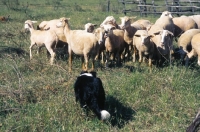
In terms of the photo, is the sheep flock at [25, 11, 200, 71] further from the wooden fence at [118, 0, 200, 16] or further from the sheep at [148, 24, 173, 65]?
the wooden fence at [118, 0, 200, 16]

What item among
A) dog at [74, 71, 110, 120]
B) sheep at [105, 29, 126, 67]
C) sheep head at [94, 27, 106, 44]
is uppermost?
sheep head at [94, 27, 106, 44]

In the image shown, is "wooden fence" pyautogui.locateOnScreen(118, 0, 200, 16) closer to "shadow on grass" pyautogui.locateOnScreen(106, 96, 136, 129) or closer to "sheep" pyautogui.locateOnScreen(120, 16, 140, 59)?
"sheep" pyautogui.locateOnScreen(120, 16, 140, 59)

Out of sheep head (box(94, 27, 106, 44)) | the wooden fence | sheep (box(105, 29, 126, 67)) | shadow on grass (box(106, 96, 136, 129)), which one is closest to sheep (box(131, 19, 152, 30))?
sheep (box(105, 29, 126, 67))

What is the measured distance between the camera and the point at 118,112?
20.6 ft

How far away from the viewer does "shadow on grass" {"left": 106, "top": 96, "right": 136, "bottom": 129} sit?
5.89 m

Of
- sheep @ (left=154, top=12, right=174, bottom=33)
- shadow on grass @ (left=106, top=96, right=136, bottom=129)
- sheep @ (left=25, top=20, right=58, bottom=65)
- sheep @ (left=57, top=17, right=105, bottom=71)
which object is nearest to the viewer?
shadow on grass @ (left=106, top=96, right=136, bottom=129)

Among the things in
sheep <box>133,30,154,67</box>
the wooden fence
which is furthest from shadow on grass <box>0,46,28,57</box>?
the wooden fence

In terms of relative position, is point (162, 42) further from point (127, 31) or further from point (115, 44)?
point (127, 31)

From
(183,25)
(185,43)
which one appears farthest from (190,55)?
(183,25)

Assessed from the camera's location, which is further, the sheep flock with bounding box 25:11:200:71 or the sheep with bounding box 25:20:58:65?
the sheep with bounding box 25:20:58:65

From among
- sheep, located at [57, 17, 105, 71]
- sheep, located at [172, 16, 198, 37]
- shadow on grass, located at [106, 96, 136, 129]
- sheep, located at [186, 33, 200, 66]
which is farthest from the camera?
sheep, located at [172, 16, 198, 37]

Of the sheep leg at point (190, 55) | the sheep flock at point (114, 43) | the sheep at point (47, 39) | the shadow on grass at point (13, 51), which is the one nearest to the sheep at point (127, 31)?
the sheep flock at point (114, 43)

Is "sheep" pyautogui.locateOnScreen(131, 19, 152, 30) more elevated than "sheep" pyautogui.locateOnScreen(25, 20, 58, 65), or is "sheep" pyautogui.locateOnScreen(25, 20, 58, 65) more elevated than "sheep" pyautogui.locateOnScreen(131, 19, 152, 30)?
"sheep" pyautogui.locateOnScreen(131, 19, 152, 30)

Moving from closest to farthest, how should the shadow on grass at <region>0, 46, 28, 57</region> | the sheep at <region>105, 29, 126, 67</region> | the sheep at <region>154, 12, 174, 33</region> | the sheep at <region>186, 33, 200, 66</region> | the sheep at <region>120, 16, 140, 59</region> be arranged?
the sheep at <region>186, 33, 200, 66</region>
the sheep at <region>105, 29, 126, 67</region>
the shadow on grass at <region>0, 46, 28, 57</region>
the sheep at <region>120, 16, 140, 59</region>
the sheep at <region>154, 12, 174, 33</region>
